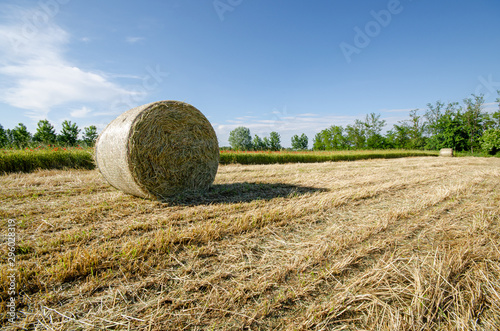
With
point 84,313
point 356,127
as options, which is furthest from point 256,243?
point 356,127

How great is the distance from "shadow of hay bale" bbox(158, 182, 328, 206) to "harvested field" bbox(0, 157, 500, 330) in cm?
43

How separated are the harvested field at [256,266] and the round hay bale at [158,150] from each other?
66 centimetres

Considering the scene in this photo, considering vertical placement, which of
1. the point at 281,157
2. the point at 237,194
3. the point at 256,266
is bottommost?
the point at 256,266

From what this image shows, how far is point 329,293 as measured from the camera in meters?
1.72

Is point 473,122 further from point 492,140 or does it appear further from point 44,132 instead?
point 44,132

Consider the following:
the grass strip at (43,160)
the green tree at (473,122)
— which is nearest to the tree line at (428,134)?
the green tree at (473,122)

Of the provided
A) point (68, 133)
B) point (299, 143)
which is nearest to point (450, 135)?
point (299, 143)

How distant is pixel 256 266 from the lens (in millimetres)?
2078

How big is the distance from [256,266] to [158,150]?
3.30 meters

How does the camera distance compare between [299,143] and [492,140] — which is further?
[299,143]

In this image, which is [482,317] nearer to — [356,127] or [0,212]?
[0,212]

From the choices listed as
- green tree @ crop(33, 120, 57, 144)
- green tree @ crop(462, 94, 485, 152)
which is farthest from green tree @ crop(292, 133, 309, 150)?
green tree @ crop(33, 120, 57, 144)

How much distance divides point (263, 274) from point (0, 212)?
4.09 metres

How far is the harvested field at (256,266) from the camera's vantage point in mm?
1493
